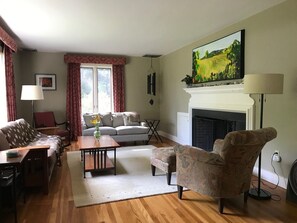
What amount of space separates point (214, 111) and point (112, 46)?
118 inches

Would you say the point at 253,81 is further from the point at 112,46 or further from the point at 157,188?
the point at 112,46

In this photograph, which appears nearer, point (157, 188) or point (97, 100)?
point (157, 188)

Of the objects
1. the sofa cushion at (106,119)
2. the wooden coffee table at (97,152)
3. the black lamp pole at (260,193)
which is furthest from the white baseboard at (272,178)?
the sofa cushion at (106,119)

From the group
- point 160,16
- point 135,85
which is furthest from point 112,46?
point 160,16

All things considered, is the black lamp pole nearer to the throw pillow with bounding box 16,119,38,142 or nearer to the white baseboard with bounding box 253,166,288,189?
the white baseboard with bounding box 253,166,288,189

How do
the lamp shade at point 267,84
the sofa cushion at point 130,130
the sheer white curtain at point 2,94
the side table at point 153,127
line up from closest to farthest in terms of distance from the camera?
the lamp shade at point 267,84 < the sheer white curtain at point 2,94 < the sofa cushion at point 130,130 < the side table at point 153,127

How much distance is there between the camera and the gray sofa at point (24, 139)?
3.12m

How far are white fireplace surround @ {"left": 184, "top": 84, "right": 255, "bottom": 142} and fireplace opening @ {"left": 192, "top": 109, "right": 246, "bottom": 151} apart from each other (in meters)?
0.10

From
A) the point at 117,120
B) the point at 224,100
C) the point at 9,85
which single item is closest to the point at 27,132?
the point at 9,85

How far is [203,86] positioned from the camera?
4.81 meters

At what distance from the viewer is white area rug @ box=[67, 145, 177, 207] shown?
2834 mm

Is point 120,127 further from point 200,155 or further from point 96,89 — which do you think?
point 200,155

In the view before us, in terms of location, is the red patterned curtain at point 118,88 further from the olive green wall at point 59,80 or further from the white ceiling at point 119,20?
the white ceiling at point 119,20

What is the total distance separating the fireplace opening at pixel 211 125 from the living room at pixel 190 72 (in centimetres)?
44
